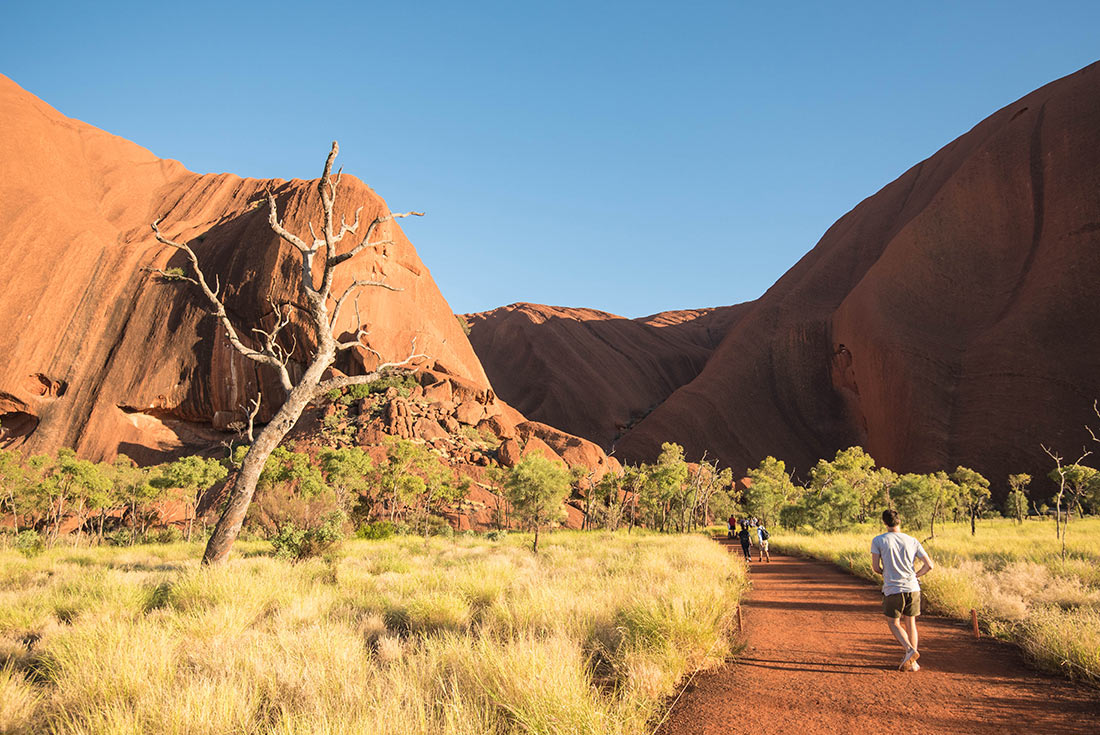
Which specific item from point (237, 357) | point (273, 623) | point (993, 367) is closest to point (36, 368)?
point (237, 357)

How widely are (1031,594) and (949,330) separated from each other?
68.9 m

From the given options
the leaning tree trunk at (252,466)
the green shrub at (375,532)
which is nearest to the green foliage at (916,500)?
the green shrub at (375,532)

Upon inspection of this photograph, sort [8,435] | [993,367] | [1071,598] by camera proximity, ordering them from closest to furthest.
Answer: [1071,598], [8,435], [993,367]

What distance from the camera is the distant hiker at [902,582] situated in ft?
18.6

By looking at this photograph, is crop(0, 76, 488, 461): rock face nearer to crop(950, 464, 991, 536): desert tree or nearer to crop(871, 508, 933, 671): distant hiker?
crop(950, 464, 991, 536): desert tree

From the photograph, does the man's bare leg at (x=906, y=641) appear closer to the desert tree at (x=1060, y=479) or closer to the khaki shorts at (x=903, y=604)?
the khaki shorts at (x=903, y=604)

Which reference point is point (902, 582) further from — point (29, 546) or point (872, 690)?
point (29, 546)

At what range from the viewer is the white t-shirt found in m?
5.75

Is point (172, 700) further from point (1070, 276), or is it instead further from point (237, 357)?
point (1070, 276)

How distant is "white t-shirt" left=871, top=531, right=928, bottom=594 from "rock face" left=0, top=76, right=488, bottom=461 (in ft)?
159

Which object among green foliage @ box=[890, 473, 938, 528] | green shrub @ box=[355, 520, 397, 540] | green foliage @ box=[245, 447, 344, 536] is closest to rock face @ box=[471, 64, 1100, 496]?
green foliage @ box=[890, 473, 938, 528]

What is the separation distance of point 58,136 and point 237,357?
144ft

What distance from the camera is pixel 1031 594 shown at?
30.9ft

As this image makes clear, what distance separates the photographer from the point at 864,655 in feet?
21.0
